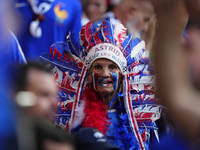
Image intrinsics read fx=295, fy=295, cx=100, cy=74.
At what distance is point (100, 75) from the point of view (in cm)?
252

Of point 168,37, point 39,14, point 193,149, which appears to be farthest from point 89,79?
point 168,37

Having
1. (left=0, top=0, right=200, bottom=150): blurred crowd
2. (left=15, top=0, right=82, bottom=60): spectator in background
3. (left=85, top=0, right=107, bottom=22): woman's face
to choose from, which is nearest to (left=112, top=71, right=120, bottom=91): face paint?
(left=0, top=0, right=200, bottom=150): blurred crowd

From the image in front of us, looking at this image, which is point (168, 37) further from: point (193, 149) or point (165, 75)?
point (193, 149)

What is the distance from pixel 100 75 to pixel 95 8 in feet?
4.27

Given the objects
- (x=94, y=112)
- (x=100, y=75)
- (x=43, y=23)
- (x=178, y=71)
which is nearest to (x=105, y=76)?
(x=100, y=75)

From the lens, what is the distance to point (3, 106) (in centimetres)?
92

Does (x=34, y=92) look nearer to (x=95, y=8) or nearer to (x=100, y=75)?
(x=100, y=75)

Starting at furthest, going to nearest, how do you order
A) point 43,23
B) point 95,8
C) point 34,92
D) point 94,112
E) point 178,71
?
point 95,8
point 43,23
point 94,112
point 34,92
point 178,71

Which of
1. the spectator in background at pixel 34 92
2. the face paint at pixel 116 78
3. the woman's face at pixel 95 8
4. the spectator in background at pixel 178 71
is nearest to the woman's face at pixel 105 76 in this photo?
the face paint at pixel 116 78

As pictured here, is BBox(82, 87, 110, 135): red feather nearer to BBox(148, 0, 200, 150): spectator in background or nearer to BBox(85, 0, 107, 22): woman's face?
BBox(85, 0, 107, 22): woman's face

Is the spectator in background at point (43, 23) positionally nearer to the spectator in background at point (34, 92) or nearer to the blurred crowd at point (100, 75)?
the blurred crowd at point (100, 75)

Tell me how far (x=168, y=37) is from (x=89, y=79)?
1825mm

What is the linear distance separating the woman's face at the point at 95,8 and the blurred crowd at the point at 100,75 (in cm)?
1

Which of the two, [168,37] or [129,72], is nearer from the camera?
[168,37]
